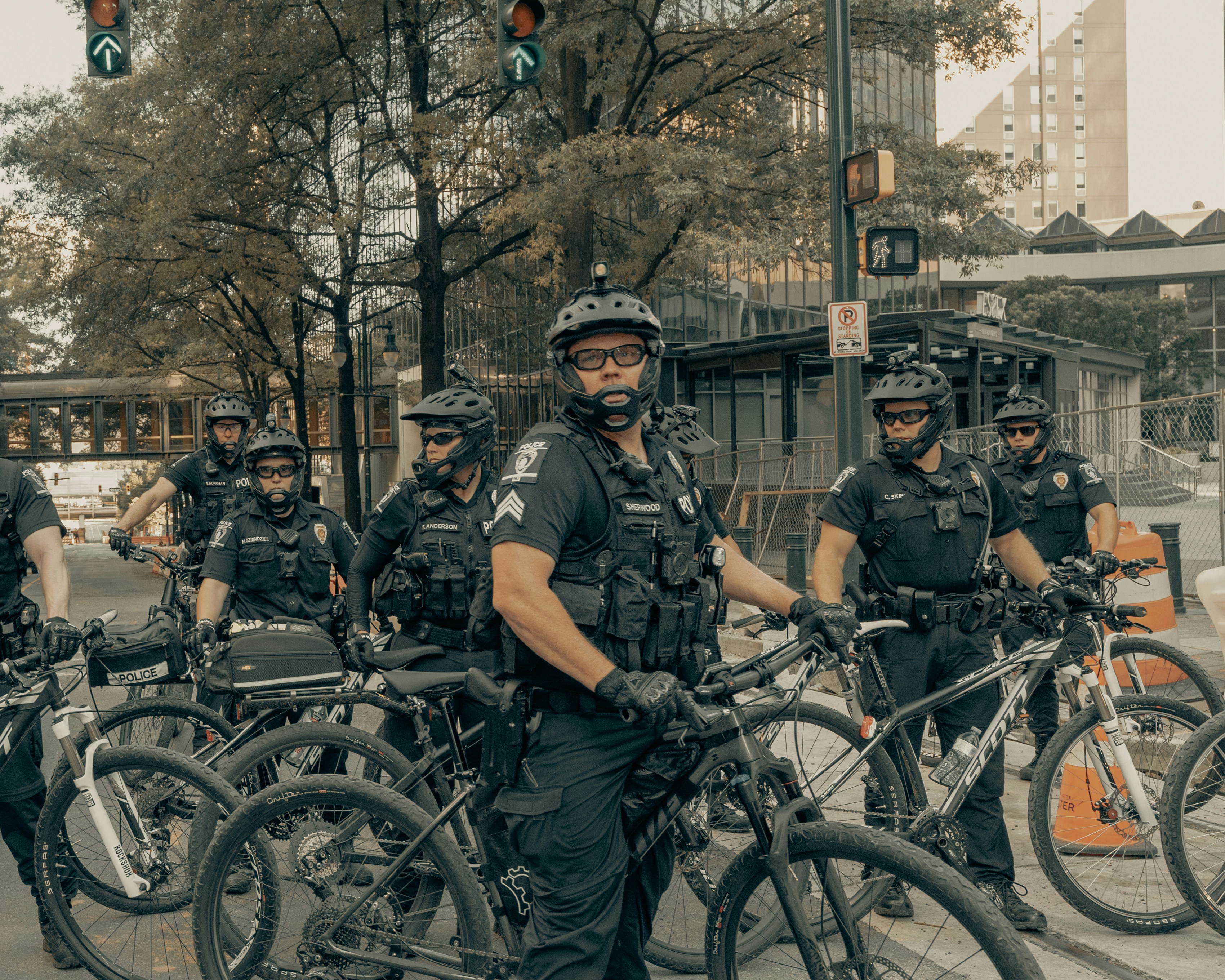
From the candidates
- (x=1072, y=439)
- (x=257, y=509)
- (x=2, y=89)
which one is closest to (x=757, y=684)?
(x=257, y=509)

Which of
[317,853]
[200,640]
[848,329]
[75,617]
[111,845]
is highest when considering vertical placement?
[848,329]

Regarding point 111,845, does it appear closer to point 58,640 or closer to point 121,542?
point 58,640

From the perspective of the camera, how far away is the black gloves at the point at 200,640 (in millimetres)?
5422

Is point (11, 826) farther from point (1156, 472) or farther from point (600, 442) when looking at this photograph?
point (1156, 472)

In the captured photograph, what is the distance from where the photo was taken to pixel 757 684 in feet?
10.6

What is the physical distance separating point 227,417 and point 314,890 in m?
5.09

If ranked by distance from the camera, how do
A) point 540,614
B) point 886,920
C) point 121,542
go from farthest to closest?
point 121,542, point 540,614, point 886,920

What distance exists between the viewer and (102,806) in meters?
4.16

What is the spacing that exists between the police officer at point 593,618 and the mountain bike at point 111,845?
5.01ft

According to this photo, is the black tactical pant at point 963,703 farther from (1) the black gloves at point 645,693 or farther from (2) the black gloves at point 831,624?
(1) the black gloves at point 645,693

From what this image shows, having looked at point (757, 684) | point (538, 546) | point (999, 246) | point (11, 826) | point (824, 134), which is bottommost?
point (11, 826)

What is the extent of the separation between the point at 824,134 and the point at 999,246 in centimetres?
289

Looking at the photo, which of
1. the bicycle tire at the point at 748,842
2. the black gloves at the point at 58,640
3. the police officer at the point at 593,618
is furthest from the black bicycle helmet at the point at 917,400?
the black gloves at the point at 58,640

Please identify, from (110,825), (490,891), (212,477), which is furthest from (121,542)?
(490,891)
